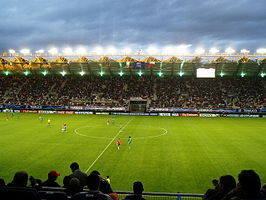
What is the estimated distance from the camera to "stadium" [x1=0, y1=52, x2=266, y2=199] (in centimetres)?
1830

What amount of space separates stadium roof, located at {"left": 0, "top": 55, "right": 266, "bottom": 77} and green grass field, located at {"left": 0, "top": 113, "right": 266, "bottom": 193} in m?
29.6

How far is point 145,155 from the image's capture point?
22.0 metres

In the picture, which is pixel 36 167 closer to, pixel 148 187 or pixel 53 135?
pixel 148 187

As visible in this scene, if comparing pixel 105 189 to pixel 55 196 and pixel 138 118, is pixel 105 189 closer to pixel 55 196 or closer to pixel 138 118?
pixel 55 196

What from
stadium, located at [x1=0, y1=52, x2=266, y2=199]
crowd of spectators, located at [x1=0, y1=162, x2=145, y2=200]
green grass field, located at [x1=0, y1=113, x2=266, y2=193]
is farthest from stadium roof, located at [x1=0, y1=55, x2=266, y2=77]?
crowd of spectators, located at [x1=0, y1=162, x2=145, y2=200]

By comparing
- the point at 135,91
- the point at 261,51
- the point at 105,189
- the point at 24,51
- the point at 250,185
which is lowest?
the point at 105,189

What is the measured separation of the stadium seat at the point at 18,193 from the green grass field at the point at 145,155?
36.9ft

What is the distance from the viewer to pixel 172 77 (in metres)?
72.1

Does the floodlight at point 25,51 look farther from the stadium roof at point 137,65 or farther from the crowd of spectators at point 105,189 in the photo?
the crowd of spectators at point 105,189

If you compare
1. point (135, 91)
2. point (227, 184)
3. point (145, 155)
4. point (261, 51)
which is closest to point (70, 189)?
point (227, 184)

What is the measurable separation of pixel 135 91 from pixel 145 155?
1818 inches

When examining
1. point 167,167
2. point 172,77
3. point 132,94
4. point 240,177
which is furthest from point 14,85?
point 240,177

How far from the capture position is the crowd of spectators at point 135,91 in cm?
6166

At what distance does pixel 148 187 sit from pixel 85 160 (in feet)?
25.0
